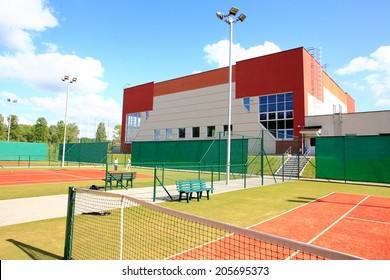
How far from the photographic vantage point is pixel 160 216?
7898 millimetres

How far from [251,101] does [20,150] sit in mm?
38148

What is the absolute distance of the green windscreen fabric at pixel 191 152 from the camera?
72.0 ft

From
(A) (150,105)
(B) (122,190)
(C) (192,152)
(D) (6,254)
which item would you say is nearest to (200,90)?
(A) (150,105)

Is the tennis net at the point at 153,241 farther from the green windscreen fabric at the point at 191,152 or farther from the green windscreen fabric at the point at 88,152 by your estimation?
the green windscreen fabric at the point at 88,152

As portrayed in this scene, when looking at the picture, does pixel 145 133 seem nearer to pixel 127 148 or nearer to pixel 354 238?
pixel 127 148

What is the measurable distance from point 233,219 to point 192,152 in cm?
1971

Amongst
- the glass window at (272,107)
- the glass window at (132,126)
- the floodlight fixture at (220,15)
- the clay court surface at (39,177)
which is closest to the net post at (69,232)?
the clay court surface at (39,177)

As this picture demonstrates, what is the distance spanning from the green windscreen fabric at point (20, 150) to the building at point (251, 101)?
47.4 feet

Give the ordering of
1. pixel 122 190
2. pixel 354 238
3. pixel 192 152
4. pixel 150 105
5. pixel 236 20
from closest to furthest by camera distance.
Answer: pixel 354 238 → pixel 122 190 → pixel 236 20 → pixel 192 152 → pixel 150 105

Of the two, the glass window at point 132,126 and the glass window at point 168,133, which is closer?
the glass window at point 168,133

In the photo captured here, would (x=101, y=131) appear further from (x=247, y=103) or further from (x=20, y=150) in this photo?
(x=247, y=103)

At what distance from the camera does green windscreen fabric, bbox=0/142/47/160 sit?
133ft

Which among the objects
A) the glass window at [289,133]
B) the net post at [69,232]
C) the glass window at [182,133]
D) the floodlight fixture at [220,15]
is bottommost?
the net post at [69,232]

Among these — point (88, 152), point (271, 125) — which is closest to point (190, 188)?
point (271, 125)
